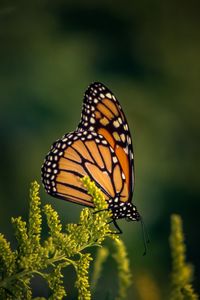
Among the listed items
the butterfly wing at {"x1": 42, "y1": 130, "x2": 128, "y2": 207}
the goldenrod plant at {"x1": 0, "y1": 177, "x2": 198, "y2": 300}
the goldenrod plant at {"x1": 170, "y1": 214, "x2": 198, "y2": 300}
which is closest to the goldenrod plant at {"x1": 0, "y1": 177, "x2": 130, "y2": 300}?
the goldenrod plant at {"x1": 0, "y1": 177, "x2": 198, "y2": 300}

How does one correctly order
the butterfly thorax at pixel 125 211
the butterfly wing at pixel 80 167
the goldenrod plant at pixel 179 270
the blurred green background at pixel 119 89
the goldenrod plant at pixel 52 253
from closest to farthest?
1. the goldenrod plant at pixel 179 270
2. the goldenrod plant at pixel 52 253
3. the butterfly thorax at pixel 125 211
4. the butterfly wing at pixel 80 167
5. the blurred green background at pixel 119 89

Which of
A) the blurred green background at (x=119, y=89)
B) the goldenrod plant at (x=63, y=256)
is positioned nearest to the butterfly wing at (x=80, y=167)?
the goldenrod plant at (x=63, y=256)

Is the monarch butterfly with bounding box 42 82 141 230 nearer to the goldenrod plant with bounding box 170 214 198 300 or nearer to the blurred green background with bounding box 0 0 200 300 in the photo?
the goldenrod plant with bounding box 170 214 198 300

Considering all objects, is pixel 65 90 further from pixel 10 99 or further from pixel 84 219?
pixel 84 219

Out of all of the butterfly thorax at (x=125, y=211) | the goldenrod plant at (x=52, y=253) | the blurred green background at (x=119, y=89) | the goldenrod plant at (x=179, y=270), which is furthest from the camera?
the blurred green background at (x=119, y=89)

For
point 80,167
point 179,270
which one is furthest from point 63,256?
point 80,167

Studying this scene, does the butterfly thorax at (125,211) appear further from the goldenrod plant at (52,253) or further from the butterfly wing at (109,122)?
the goldenrod plant at (52,253)

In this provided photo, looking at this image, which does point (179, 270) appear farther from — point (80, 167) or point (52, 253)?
Result: point (80, 167)
